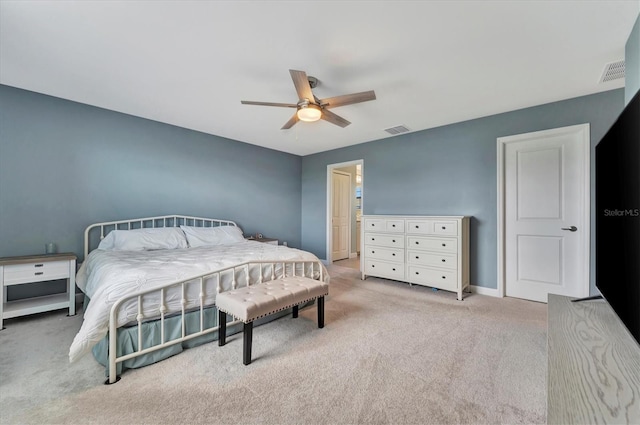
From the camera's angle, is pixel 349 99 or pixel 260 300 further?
pixel 349 99

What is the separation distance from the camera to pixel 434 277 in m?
3.81

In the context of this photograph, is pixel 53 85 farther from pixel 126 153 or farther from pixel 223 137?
pixel 223 137

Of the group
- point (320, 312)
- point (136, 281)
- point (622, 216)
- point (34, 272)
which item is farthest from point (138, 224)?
point (622, 216)

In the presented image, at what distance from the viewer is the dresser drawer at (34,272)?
2.60 m

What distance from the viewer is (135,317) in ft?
6.33

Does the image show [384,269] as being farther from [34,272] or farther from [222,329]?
[34,272]

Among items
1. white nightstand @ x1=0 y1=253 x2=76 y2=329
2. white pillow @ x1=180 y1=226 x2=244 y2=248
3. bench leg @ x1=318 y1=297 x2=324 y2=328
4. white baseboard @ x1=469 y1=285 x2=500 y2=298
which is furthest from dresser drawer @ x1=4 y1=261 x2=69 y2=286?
white baseboard @ x1=469 y1=285 x2=500 y2=298

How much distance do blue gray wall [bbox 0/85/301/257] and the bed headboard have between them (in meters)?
0.09

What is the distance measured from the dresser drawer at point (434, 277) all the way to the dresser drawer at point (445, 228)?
1.72 ft

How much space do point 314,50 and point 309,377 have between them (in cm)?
252

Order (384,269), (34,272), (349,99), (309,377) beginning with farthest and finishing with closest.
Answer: (384,269) → (34,272) → (349,99) → (309,377)

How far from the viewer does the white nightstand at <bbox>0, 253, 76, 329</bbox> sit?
2.60 metres

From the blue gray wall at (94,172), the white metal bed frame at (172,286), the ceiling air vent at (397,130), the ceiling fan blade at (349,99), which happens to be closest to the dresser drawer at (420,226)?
the ceiling air vent at (397,130)

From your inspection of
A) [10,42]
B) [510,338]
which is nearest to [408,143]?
[510,338]
